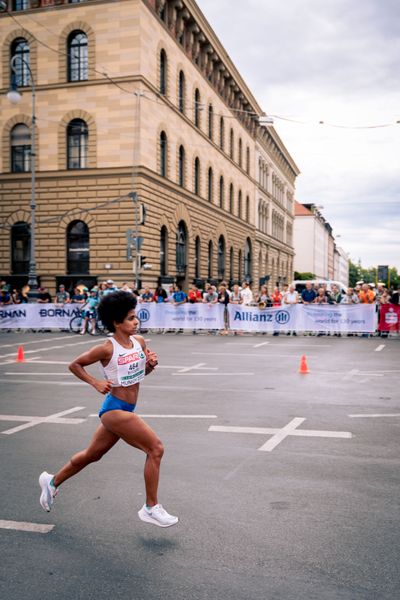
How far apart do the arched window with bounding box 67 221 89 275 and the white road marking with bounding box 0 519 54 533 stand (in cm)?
2908

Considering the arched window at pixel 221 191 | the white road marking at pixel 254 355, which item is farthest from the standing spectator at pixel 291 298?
the arched window at pixel 221 191

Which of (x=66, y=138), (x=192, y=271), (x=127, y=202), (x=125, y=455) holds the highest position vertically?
(x=66, y=138)

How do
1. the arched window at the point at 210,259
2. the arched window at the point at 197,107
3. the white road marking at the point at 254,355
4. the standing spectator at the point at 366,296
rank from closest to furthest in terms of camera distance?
the white road marking at the point at 254,355
the standing spectator at the point at 366,296
the arched window at the point at 197,107
the arched window at the point at 210,259

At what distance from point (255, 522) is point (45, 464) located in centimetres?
231

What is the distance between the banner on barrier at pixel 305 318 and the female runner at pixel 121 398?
18776 millimetres

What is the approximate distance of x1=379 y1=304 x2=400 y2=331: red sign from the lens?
2216 cm

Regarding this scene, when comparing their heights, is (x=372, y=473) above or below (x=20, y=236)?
below

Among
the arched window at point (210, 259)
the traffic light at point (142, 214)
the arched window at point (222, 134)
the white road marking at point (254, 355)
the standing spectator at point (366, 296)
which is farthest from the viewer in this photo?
the arched window at point (222, 134)

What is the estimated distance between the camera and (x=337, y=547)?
4062 mm

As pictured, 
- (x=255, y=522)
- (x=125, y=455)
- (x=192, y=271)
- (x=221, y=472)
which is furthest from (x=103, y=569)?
(x=192, y=271)

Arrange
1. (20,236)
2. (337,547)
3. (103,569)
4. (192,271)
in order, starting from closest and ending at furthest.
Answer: (103,569), (337,547), (20,236), (192,271)

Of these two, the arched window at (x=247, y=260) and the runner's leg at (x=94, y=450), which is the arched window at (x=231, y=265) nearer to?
the arched window at (x=247, y=260)

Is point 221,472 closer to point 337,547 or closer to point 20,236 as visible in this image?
point 337,547

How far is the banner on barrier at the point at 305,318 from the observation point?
2261 centimetres
